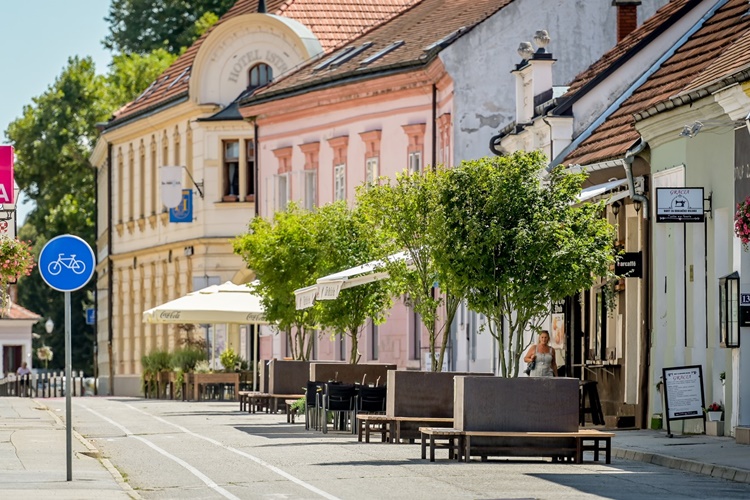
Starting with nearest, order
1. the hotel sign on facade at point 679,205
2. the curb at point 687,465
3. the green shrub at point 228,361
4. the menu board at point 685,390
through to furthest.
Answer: the curb at point 687,465 → the menu board at point 685,390 → the hotel sign on facade at point 679,205 → the green shrub at point 228,361

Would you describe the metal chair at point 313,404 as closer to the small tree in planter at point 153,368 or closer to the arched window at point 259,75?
the small tree in planter at point 153,368

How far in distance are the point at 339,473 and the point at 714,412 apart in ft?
26.6

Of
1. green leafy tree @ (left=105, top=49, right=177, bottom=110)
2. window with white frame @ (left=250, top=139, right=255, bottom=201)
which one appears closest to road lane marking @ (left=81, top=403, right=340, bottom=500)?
window with white frame @ (left=250, top=139, right=255, bottom=201)

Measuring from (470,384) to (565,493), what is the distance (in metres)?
5.33

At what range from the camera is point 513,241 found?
84.2ft

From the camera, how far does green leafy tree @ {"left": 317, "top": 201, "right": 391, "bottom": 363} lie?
38219mm

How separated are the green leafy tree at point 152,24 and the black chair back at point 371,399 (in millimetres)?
53196

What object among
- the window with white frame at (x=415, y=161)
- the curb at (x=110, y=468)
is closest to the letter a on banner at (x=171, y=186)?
the window with white frame at (x=415, y=161)

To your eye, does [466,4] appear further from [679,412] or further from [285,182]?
[679,412]

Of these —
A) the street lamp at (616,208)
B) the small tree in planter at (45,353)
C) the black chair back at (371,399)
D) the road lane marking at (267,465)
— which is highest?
the street lamp at (616,208)

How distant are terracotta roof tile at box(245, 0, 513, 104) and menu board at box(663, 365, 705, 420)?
63.6 ft

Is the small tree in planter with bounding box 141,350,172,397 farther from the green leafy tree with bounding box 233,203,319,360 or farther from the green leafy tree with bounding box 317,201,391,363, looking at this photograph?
the green leafy tree with bounding box 317,201,391,363

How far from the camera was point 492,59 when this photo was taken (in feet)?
154

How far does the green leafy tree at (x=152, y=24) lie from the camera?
83.1 meters
